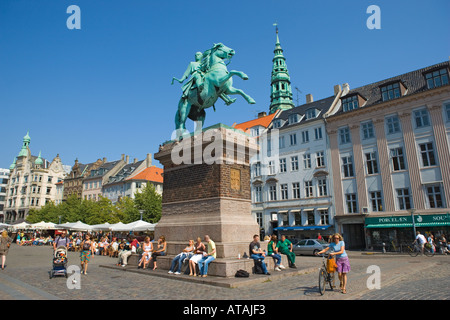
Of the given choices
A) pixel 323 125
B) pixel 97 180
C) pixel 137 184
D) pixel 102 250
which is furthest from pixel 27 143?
pixel 323 125

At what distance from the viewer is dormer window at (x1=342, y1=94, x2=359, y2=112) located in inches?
1386

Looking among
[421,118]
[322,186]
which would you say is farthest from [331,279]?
[322,186]

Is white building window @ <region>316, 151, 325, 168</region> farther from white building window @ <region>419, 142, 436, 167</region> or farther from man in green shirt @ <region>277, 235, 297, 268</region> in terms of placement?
man in green shirt @ <region>277, 235, 297, 268</region>

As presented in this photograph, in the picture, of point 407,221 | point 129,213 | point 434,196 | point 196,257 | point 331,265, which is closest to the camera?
point 331,265

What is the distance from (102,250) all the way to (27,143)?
8478cm

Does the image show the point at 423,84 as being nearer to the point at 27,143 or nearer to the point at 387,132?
the point at 387,132

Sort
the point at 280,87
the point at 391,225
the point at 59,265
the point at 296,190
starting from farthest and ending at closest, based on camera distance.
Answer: the point at 280,87 → the point at 296,190 → the point at 391,225 → the point at 59,265

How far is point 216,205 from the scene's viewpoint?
1161cm

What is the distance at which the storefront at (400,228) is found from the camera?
90.4 feet

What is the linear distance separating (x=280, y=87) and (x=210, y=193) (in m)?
56.4

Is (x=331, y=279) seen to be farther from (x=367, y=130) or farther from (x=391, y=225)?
(x=367, y=130)

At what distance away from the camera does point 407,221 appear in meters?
29.2

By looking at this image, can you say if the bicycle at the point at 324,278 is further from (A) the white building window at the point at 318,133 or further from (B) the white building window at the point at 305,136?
(B) the white building window at the point at 305,136

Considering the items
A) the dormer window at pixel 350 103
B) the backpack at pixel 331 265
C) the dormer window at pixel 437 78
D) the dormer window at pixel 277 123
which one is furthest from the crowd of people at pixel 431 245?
the dormer window at pixel 277 123
